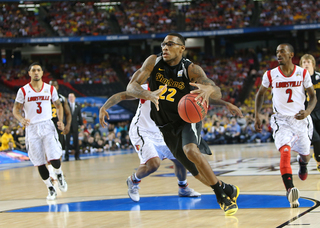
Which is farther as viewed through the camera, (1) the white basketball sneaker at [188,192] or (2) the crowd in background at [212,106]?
(2) the crowd in background at [212,106]

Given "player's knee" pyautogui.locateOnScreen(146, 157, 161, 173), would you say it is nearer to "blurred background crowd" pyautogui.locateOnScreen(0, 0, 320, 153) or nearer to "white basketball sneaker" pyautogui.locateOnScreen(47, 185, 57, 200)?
"white basketball sneaker" pyautogui.locateOnScreen(47, 185, 57, 200)

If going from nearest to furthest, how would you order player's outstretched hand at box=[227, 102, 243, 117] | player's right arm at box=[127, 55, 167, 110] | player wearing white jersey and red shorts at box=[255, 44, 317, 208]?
player's right arm at box=[127, 55, 167, 110] < player's outstretched hand at box=[227, 102, 243, 117] < player wearing white jersey and red shorts at box=[255, 44, 317, 208]

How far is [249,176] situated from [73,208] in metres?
3.78

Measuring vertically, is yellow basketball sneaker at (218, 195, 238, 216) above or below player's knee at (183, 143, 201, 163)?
below

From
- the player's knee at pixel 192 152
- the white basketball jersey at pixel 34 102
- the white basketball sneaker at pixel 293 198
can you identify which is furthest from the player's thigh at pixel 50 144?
the white basketball sneaker at pixel 293 198

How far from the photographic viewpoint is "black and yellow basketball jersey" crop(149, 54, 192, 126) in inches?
197

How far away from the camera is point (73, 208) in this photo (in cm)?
566

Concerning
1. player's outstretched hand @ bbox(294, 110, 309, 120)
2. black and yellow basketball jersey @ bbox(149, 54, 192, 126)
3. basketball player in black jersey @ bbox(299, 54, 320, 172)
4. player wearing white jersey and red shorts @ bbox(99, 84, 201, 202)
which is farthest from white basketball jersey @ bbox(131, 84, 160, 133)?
basketball player in black jersey @ bbox(299, 54, 320, 172)

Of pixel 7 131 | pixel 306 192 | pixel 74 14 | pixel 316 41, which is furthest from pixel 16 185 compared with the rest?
pixel 316 41

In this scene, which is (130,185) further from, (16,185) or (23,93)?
(16,185)

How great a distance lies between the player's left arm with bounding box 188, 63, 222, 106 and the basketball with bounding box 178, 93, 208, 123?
8cm

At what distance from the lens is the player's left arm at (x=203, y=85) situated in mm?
4344

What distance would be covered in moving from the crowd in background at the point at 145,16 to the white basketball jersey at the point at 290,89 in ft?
88.4

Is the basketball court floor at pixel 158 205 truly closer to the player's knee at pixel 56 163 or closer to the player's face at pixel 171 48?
the player's knee at pixel 56 163
